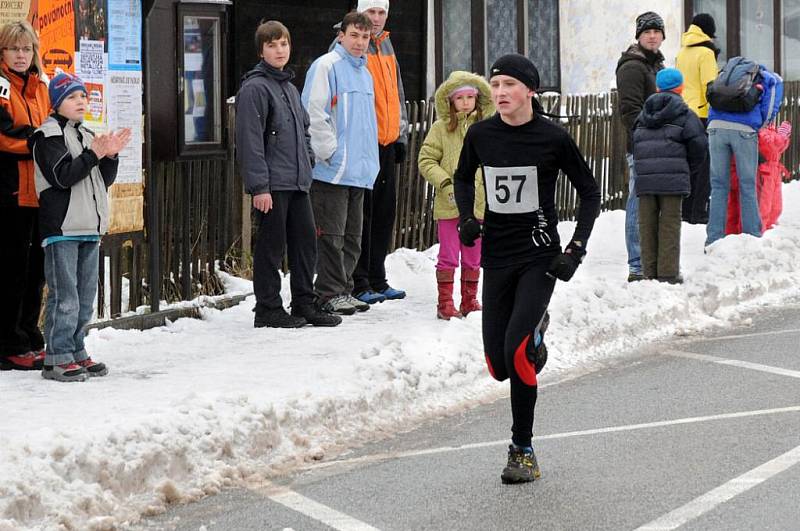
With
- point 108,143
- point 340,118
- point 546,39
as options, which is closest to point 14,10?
point 108,143

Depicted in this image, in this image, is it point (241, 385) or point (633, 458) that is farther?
point (241, 385)

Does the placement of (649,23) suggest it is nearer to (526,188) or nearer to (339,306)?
(339,306)

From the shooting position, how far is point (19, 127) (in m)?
7.60

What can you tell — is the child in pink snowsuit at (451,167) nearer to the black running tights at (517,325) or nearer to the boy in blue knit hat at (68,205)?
the boy in blue knit hat at (68,205)

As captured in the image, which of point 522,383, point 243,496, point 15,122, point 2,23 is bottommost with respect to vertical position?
point 243,496

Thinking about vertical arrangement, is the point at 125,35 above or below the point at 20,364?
above

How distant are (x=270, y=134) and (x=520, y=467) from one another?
3826 millimetres

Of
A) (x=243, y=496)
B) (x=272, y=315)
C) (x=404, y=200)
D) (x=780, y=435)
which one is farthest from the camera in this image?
(x=404, y=200)

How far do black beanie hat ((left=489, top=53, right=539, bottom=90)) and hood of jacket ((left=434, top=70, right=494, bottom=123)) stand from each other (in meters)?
3.31

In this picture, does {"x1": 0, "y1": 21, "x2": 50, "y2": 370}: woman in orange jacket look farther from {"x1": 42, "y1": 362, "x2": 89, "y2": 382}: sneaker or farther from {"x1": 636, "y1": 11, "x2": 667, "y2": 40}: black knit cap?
{"x1": 636, "y1": 11, "x2": 667, "y2": 40}: black knit cap

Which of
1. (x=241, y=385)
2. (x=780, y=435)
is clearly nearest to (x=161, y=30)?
(x=241, y=385)

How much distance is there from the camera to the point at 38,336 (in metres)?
8.14

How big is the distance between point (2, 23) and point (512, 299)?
3434mm

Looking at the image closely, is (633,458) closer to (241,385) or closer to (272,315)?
(241,385)
